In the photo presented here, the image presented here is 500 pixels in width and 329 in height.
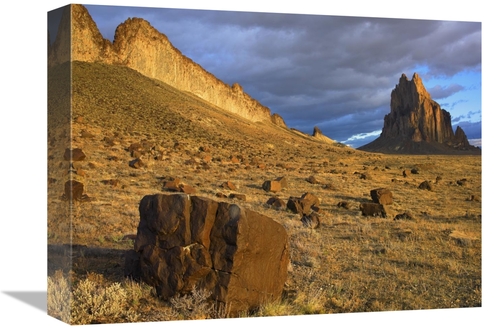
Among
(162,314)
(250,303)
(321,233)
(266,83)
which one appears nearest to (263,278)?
(250,303)

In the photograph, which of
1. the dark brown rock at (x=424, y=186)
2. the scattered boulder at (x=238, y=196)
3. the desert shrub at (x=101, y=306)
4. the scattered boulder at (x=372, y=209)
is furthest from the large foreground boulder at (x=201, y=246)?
the dark brown rock at (x=424, y=186)

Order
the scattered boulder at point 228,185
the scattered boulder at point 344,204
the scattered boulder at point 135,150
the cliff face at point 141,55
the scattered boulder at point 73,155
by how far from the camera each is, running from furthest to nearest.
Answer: the scattered boulder at point 135,150 < the scattered boulder at point 344,204 < the scattered boulder at point 228,185 < the cliff face at point 141,55 < the scattered boulder at point 73,155

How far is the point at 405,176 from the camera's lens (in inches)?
645

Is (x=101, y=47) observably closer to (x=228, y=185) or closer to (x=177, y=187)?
(x=177, y=187)

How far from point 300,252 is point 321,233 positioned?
163 centimetres

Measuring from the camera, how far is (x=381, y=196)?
16172 millimetres

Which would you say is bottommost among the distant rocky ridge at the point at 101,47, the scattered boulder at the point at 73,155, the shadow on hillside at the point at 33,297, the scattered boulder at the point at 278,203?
the shadow on hillside at the point at 33,297

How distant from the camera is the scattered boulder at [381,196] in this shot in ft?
52.7

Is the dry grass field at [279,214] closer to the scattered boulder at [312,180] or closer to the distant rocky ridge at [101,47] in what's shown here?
the scattered boulder at [312,180]

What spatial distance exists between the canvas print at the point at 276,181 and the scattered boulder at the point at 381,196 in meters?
0.08

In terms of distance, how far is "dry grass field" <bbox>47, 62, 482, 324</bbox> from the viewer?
995cm

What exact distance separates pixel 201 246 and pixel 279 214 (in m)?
6.10

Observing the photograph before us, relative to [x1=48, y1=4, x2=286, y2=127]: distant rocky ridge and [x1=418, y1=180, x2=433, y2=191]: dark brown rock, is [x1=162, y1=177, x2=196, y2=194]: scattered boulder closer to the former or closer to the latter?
[x1=48, y1=4, x2=286, y2=127]: distant rocky ridge
